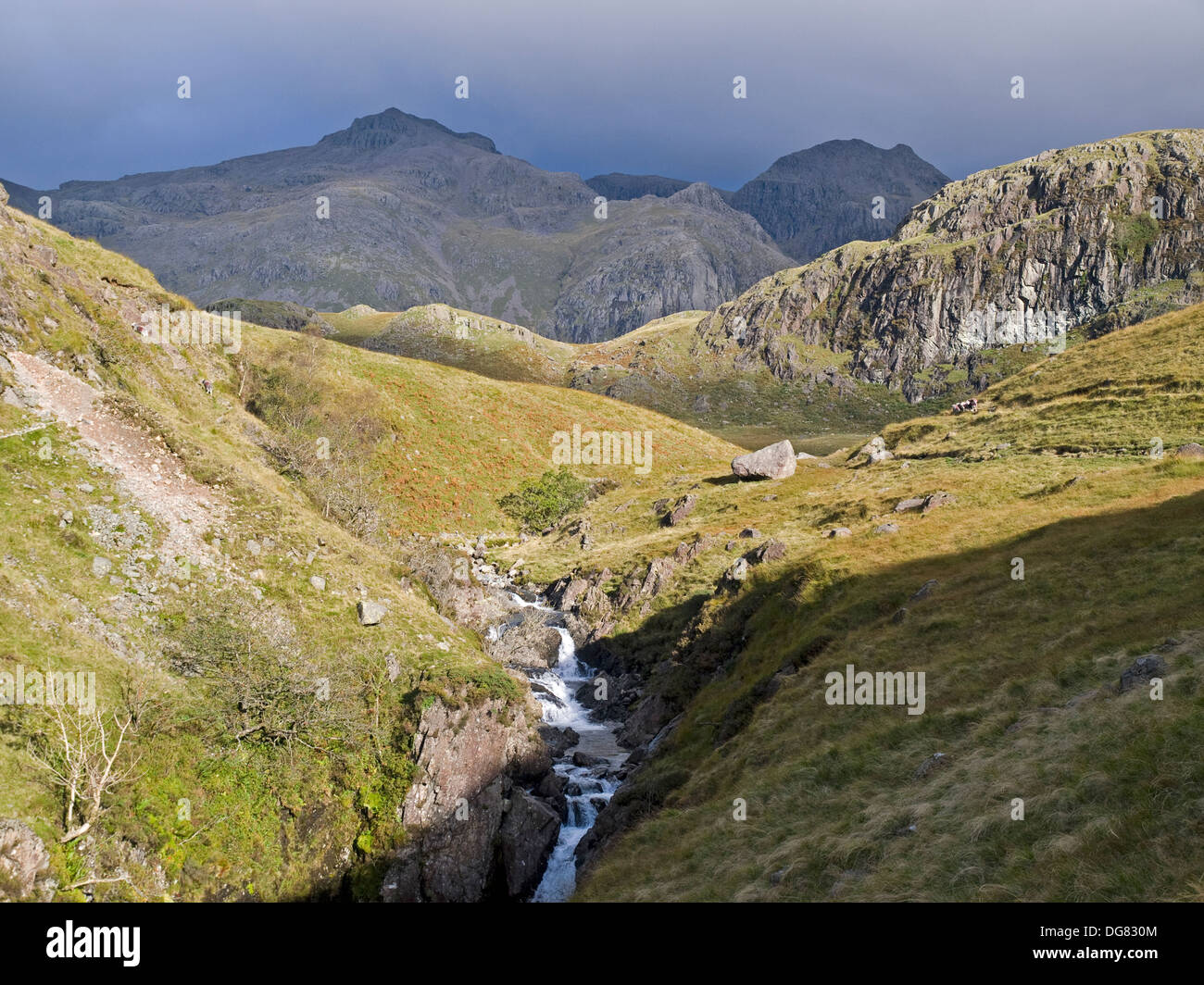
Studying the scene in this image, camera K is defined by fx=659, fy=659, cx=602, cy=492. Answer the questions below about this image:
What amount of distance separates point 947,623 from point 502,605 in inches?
1535

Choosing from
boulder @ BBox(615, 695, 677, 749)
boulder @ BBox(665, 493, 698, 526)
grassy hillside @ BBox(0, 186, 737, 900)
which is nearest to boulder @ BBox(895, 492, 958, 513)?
boulder @ BBox(615, 695, 677, 749)

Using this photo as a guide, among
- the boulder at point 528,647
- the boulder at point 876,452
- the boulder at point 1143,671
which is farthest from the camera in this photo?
the boulder at point 876,452

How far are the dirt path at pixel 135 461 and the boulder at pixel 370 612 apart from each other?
7775mm

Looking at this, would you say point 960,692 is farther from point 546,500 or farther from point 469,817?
point 546,500

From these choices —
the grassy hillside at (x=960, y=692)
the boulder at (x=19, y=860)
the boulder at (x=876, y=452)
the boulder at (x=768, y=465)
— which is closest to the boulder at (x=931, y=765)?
the grassy hillside at (x=960, y=692)

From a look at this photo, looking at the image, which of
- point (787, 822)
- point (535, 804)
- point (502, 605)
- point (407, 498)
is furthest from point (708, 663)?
point (407, 498)

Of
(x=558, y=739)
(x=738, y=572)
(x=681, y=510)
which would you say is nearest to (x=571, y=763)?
(x=558, y=739)

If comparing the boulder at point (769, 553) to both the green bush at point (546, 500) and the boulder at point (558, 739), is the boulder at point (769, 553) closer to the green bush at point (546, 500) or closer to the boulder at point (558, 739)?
the boulder at point (558, 739)

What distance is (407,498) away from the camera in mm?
86938

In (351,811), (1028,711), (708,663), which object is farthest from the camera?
(708,663)

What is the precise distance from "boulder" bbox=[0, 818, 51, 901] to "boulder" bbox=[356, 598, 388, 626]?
16.4 meters

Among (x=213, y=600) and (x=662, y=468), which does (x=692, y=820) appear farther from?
(x=662, y=468)

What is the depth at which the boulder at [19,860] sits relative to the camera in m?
18.2

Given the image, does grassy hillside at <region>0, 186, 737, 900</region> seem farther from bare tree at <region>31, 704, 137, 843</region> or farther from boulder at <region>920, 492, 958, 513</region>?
boulder at <region>920, 492, 958, 513</region>
